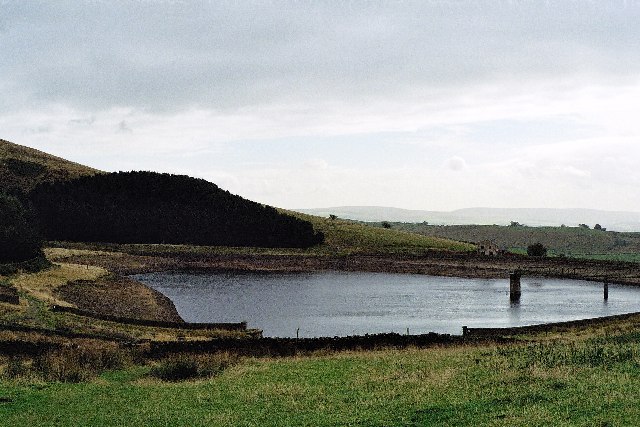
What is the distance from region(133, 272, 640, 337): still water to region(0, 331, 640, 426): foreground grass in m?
30.4

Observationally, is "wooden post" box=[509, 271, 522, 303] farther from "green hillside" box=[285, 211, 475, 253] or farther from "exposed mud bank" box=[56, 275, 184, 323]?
"green hillside" box=[285, 211, 475, 253]

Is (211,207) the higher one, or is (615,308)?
(211,207)

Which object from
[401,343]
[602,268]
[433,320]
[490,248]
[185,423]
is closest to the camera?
[185,423]

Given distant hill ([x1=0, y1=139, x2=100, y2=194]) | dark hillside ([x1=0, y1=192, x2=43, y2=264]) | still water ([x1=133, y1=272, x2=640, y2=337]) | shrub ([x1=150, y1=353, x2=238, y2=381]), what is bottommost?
still water ([x1=133, y1=272, x2=640, y2=337])

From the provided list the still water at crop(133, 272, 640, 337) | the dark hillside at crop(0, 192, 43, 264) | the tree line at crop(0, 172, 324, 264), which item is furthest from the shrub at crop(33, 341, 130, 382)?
the tree line at crop(0, 172, 324, 264)

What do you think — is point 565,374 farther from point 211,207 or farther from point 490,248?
point 211,207

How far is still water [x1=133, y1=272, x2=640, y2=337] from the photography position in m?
71.1

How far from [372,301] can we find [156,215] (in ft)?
276

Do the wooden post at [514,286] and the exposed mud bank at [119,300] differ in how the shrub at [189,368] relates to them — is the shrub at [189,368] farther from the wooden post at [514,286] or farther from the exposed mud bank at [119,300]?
the wooden post at [514,286]

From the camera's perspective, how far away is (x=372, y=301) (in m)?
91.2

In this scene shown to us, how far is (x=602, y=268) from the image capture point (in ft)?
443

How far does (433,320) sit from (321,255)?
3151 inches

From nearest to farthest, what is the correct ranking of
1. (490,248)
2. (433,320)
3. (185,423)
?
(185,423), (433,320), (490,248)

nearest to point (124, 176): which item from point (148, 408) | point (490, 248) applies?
point (490, 248)
